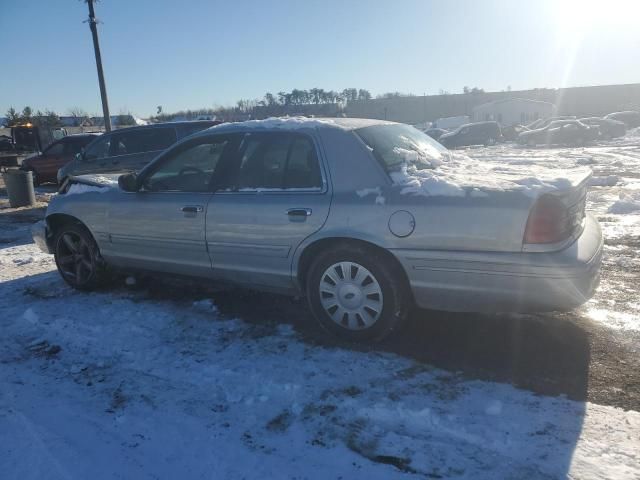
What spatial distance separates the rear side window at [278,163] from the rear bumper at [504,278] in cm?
94

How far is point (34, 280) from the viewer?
5.75 m

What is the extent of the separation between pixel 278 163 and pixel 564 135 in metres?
30.3

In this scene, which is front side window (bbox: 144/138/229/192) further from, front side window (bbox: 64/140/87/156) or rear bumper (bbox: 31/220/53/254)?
front side window (bbox: 64/140/87/156)

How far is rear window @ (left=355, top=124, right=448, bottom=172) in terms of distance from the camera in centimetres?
381

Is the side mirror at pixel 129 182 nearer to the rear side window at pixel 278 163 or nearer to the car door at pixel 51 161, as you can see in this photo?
the rear side window at pixel 278 163

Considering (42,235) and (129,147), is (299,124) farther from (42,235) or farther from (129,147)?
(129,147)

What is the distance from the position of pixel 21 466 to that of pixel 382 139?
10.1 feet

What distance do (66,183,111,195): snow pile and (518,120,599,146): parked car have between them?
29.4m

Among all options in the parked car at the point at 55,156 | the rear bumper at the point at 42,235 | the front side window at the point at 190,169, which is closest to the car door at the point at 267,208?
the front side window at the point at 190,169

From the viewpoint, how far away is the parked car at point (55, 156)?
1538 cm

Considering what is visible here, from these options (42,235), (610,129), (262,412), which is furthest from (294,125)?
(610,129)

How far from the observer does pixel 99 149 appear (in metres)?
11.3

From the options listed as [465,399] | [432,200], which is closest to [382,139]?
[432,200]

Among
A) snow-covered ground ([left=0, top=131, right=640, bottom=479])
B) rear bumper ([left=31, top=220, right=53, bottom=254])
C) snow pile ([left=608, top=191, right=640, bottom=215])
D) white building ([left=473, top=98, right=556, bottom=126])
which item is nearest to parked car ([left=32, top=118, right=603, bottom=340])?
snow-covered ground ([left=0, top=131, right=640, bottom=479])
